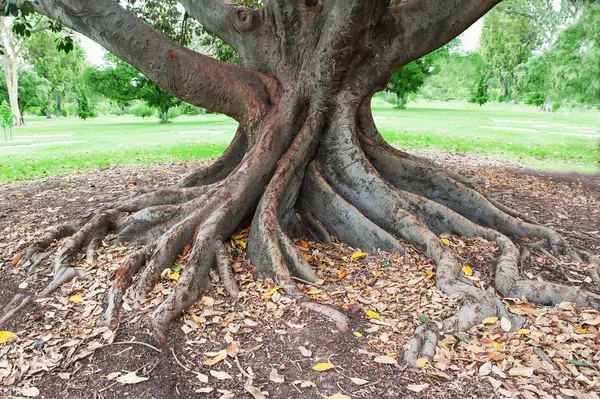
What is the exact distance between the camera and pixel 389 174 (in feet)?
18.3

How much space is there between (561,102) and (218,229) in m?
17.1

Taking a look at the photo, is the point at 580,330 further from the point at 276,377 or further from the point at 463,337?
the point at 276,377

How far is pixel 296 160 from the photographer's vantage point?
16.3ft

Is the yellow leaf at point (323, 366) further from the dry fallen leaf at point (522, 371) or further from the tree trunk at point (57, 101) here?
the tree trunk at point (57, 101)

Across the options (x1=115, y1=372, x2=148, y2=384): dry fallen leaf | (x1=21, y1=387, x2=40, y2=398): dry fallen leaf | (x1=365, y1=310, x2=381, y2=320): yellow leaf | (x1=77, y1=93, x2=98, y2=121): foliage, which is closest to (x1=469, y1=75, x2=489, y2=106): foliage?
(x1=77, y1=93, x2=98, y2=121): foliage

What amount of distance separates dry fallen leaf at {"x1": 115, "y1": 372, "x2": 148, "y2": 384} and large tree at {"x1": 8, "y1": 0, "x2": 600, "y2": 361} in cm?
105

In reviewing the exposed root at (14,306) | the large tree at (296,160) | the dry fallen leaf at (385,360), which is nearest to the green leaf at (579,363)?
the large tree at (296,160)

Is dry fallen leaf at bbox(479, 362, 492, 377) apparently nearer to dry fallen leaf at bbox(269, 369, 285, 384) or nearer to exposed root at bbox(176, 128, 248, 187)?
dry fallen leaf at bbox(269, 369, 285, 384)

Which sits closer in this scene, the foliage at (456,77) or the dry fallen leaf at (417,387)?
the dry fallen leaf at (417,387)

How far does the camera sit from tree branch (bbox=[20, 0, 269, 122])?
15.6 feet

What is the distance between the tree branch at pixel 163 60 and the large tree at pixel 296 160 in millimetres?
15

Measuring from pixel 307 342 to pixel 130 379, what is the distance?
46.2 inches

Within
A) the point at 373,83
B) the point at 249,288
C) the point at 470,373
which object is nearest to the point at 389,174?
the point at 373,83

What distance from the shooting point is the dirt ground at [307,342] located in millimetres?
2695
